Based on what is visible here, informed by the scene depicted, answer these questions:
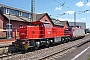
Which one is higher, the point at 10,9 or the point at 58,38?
the point at 10,9

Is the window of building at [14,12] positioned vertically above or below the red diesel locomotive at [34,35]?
above

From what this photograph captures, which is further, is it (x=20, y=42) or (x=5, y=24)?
(x=5, y=24)

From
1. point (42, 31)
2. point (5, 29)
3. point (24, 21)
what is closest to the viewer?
point (42, 31)

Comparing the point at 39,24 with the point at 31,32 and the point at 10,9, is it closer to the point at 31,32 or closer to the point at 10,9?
the point at 31,32

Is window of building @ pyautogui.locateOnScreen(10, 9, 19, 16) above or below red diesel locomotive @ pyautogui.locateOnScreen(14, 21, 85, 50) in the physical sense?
above

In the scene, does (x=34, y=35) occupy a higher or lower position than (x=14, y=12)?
lower

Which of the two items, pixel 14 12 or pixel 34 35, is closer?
pixel 34 35

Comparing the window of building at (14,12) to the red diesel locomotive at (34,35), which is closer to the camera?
the red diesel locomotive at (34,35)

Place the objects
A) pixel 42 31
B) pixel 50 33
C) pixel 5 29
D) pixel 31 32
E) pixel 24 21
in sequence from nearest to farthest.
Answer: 1. pixel 31 32
2. pixel 42 31
3. pixel 50 33
4. pixel 5 29
5. pixel 24 21

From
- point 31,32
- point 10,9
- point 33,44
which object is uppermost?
point 10,9

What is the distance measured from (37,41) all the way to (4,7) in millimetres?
22390

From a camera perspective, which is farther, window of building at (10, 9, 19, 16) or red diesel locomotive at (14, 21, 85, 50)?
window of building at (10, 9, 19, 16)

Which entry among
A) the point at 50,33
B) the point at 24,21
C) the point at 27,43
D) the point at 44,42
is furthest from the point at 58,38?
the point at 24,21

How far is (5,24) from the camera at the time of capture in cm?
3459
